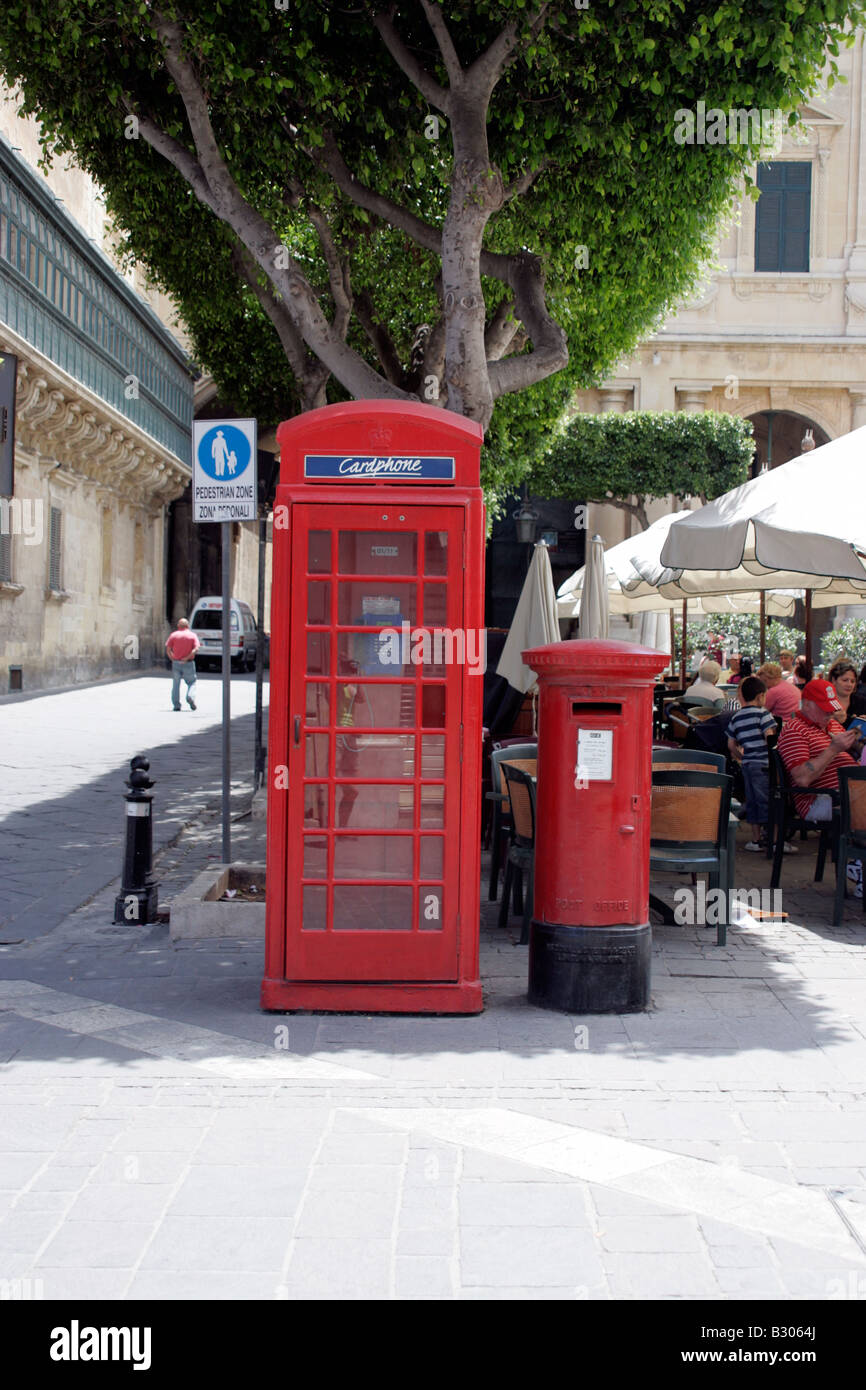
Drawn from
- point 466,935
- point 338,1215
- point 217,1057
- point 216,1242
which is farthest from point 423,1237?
point 466,935

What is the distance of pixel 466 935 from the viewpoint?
569 cm

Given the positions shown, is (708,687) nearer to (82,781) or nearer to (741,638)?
(82,781)

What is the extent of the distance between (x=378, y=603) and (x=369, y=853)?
1.05 meters

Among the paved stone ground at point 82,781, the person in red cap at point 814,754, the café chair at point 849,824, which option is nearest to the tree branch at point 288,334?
the paved stone ground at point 82,781

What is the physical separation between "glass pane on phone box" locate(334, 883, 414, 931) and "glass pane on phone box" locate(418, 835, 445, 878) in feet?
0.37

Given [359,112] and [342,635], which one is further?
[359,112]

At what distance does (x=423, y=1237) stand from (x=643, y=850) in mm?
2665

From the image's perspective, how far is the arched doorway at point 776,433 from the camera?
111ft

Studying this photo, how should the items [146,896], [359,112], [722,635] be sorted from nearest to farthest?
[146,896] < [359,112] < [722,635]

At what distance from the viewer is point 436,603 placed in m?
5.58

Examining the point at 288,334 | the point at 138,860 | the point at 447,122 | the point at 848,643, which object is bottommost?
the point at 138,860

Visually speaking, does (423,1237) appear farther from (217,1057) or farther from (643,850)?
(643,850)
